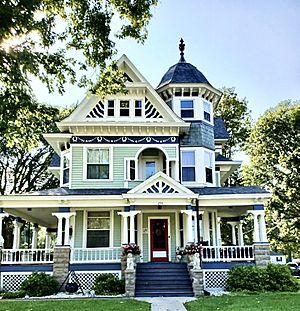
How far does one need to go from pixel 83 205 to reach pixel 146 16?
27.6ft

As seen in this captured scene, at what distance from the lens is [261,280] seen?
14.4 m

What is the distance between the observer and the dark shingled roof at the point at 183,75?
20.0 metres

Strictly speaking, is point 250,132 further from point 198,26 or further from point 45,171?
point 198,26

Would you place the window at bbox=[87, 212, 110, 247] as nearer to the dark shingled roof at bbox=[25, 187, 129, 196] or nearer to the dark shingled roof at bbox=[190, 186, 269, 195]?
the dark shingled roof at bbox=[25, 187, 129, 196]

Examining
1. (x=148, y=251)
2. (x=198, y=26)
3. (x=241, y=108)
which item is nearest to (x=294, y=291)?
(x=148, y=251)

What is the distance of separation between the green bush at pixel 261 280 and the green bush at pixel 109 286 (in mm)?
4142

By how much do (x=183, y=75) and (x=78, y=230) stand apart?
9.72 meters

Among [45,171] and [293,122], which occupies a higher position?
[293,122]

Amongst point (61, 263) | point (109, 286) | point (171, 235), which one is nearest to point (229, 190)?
point (171, 235)

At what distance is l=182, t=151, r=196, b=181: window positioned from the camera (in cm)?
1873

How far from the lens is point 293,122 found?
28.4m

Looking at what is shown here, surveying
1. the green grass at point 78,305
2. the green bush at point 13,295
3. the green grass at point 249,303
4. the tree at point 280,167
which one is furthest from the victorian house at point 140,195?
the tree at point 280,167

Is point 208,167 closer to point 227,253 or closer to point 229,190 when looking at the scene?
point 229,190

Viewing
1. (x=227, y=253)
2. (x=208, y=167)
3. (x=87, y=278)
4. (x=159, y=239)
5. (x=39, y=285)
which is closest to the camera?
(x=39, y=285)
